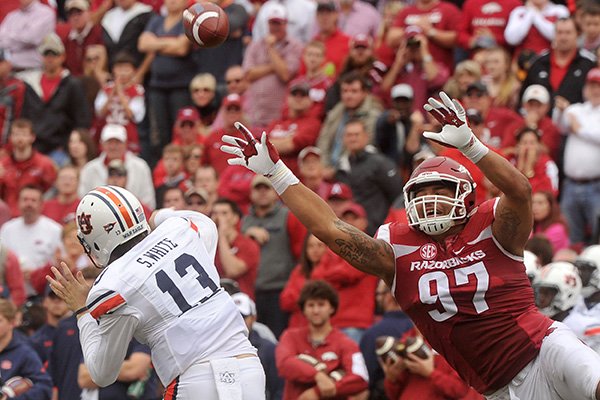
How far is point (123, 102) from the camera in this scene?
1544cm

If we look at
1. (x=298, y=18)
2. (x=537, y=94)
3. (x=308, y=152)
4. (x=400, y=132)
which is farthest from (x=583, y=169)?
(x=298, y=18)

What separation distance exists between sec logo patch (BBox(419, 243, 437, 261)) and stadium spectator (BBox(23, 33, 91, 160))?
29.2ft

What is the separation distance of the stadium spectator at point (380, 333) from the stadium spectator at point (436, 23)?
5.06m

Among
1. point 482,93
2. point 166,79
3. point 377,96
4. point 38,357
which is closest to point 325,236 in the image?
point 38,357

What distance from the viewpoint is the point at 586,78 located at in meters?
13.6

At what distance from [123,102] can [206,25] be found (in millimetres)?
6699

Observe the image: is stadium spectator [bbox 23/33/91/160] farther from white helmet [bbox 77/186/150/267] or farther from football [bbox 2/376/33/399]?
white helmet [bbox 77/186/150/267]

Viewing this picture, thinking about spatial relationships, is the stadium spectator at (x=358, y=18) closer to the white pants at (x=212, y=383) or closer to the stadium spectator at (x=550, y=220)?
the stadium spectator at (x=550, y=220)

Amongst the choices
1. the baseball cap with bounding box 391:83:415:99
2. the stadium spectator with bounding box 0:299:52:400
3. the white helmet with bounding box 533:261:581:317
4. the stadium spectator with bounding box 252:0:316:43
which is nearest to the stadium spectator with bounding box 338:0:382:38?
the stadium spectator with bounding box 252:0:316:43

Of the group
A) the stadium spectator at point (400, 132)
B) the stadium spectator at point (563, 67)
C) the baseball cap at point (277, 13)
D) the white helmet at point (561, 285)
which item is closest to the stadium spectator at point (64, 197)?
the baseball cap at point (277, 13)

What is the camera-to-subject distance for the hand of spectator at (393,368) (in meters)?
9.48

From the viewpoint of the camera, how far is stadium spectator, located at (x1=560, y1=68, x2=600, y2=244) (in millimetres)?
12695

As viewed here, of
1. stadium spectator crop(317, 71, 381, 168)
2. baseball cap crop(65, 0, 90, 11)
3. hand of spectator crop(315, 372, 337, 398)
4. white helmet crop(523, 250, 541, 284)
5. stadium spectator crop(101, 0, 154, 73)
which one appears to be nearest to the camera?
hand of spectator crop(315, 372, 337, 398)

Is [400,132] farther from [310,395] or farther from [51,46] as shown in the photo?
[51,46]
